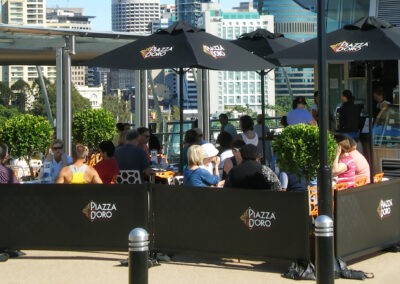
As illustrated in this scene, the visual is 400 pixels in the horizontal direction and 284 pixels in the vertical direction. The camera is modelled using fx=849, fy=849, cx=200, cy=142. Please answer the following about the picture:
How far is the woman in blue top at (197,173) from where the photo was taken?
31.5 feet

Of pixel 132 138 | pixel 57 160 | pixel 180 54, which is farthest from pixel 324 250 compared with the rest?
pixel 57 160

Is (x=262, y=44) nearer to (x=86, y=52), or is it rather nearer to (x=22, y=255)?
(x=86, y=52)

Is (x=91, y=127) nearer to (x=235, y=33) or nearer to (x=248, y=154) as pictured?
(x=248, y=154)

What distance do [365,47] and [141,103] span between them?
24.6 feet

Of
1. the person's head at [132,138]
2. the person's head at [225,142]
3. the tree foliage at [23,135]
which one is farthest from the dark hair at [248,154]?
the tree foliage at [23,135]

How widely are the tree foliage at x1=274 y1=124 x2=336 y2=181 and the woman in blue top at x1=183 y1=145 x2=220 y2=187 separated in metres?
0.87

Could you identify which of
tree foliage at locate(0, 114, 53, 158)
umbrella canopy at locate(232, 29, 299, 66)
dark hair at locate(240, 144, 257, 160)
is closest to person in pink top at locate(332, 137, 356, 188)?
dark hair at locate(240, 144, 257, 160)

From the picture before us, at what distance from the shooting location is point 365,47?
11.3 metres

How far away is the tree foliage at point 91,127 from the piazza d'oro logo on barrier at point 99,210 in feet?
22.0

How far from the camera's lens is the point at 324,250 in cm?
701

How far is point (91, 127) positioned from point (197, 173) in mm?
6808

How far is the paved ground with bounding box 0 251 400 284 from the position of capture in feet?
28.2

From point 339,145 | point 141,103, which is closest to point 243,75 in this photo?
point 141,103

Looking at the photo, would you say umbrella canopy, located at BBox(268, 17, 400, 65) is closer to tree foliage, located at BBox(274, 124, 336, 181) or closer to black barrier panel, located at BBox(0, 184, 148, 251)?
tree foliage, located at BBox(274, 124, 336, 181)
